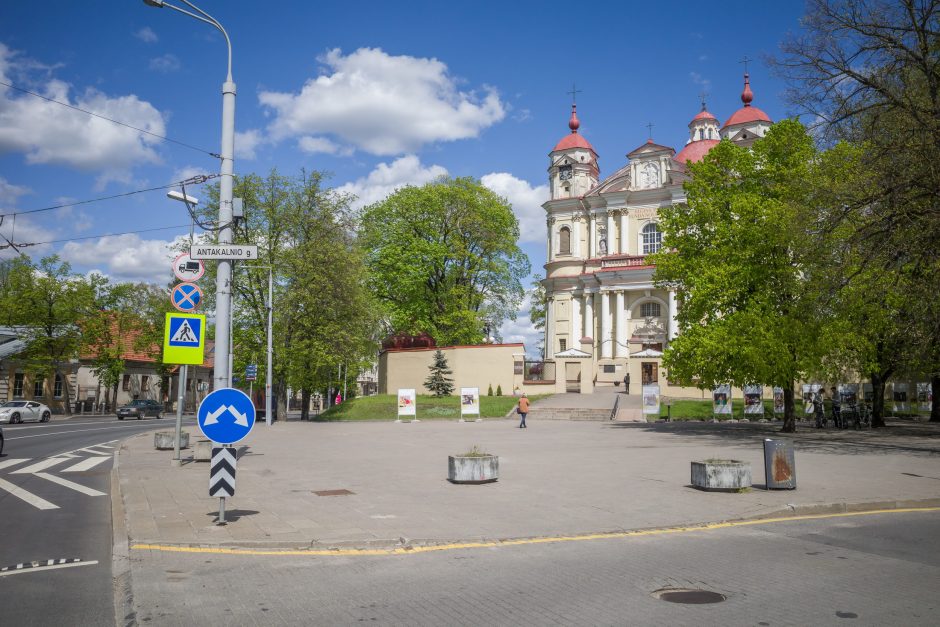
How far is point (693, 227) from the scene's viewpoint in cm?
2962

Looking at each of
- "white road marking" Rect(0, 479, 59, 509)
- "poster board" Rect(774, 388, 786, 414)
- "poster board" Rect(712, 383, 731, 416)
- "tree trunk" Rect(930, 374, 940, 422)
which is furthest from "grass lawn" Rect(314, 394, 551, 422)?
"white road marking" Rect(0, 479, 59, 509)

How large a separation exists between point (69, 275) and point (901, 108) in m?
54.1

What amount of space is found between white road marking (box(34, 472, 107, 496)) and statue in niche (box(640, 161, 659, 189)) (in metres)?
52.1

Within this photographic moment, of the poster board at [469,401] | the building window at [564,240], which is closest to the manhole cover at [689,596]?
the poster board at [469,401]

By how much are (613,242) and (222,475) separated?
53531 millimetres

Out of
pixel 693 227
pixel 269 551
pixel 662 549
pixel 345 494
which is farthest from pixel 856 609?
pixel 693 227

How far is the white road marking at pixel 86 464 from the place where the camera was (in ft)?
53.0

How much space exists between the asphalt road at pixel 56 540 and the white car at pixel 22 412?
1003 inches

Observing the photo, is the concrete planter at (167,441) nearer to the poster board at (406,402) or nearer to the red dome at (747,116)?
the poster board at (406,402)

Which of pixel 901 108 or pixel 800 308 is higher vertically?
pixel 901 108

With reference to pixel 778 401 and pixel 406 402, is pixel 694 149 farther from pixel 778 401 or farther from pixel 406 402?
pixel 406 402

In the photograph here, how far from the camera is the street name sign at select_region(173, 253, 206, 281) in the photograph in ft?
46.3

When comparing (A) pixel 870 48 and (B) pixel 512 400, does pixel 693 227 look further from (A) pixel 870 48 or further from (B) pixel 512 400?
(B) pixel 512 400

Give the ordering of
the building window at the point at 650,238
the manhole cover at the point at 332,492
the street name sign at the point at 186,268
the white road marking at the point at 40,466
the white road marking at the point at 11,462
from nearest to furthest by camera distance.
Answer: the manhole cover at the point at 332,492 < the street name sign at the point at 186,268 < the white road marking at the point at 40,466 < the white road marking at the point at 11,462 < the building window at the point at 650,238
